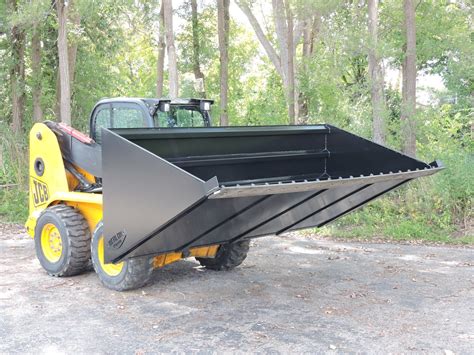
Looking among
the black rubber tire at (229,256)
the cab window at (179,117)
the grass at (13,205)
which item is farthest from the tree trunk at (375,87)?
the grass at (13,205)

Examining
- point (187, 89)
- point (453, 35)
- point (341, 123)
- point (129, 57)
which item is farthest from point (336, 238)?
point (129, 57)

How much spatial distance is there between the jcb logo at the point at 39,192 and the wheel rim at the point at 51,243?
493 mm

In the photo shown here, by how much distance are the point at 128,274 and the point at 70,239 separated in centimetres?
98

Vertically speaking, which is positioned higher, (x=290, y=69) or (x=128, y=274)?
(x=290, y=69)

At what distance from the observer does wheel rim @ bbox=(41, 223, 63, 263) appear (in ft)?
23.0

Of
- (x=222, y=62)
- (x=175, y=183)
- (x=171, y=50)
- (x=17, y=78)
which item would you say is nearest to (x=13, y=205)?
(x=171, y=50)

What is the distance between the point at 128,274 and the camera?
6.09 meters

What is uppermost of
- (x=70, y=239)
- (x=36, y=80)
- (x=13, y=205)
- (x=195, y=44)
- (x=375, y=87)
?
(x=195, y=44)

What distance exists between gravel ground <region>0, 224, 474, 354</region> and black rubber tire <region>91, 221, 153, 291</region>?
0.09 m

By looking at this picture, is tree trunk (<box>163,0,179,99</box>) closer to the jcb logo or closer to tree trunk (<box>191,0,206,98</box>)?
tree trunk (<box>191,0,206,98</box>)

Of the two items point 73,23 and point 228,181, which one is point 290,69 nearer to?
point 73,23

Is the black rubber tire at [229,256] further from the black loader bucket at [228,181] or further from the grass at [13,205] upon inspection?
the grass at [13,205]

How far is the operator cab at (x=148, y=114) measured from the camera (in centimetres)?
661

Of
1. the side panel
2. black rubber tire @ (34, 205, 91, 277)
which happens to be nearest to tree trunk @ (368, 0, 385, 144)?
the side panel
